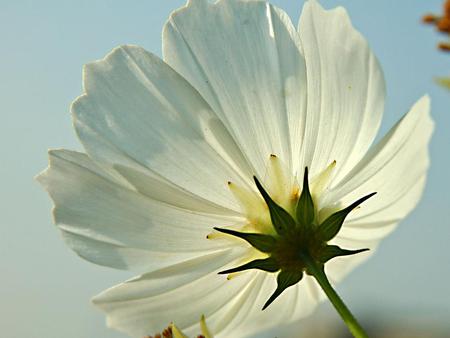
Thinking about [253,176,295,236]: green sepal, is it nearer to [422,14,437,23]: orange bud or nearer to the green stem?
the green stem

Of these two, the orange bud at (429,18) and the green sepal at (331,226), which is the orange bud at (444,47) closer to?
the orange bud at (429,18)

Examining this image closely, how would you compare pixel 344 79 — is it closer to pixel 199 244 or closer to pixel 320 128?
pixel 320 128

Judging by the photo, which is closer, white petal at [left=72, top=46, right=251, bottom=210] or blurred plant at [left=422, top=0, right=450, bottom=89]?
blurred plant at [left=422, top=0, right=450, bottom=89]

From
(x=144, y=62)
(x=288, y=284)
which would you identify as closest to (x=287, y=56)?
(x=144, y=62)

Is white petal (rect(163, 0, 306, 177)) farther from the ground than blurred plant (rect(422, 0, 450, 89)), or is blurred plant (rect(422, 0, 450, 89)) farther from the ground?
white petal (rect(163, 0, 306, 177))

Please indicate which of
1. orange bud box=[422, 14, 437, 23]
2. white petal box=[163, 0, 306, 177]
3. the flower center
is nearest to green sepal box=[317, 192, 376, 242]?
the flower center

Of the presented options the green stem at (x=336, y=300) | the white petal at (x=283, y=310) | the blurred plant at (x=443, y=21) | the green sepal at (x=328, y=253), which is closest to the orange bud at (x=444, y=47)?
the blurred plant at (x=443, y=21)
